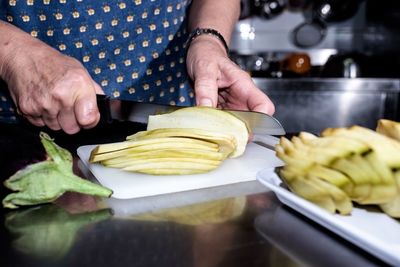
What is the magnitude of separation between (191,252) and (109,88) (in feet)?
2.40

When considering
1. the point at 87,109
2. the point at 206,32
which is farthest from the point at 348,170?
the point at 206,32

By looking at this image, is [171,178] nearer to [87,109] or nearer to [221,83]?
[87,109]

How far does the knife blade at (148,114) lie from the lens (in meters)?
0.77

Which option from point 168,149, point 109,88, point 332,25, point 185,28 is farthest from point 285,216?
point 332,25

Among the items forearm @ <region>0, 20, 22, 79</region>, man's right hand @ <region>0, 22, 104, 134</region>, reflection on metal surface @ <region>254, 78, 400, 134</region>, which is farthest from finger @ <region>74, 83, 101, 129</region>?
reflection on metal surface @ <region>254, 78, 400, 134</region>

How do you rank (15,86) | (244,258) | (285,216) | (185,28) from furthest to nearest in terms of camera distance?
(185,28)
(15,86)
(285,216)
(244,258)

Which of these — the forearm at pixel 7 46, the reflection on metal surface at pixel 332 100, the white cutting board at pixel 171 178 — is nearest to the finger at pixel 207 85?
the white cutting board at pixel 171 178

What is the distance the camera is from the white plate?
1.40 ft

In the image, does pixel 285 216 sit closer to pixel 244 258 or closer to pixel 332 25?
pixel 244 258

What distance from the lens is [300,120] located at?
2135 mm

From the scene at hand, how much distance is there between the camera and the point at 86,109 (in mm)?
714

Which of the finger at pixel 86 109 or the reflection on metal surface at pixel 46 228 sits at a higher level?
the finger at pixel 86 109

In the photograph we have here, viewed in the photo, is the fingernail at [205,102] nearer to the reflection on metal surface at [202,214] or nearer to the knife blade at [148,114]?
the knife blade at [148,114]

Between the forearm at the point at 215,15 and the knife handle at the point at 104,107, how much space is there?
17.3 inches
